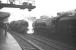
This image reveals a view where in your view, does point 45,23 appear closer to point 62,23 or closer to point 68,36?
point 62,23

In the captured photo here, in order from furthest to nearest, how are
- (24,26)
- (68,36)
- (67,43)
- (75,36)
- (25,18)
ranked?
(25,18), (24,26), (67,43), (68,36), (75,36)

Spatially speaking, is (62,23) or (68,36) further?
(62,23)

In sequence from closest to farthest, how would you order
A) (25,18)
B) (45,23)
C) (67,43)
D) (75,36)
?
(75,36) → (67,43) → (45,23) → (25,18)

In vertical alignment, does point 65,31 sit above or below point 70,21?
below

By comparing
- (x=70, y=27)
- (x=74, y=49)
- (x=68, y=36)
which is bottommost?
(x=74, y=49)

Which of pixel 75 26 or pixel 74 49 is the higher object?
pixel 75 26

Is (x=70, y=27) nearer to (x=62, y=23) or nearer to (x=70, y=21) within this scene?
(x=70, y=21)

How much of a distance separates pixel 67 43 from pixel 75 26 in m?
2.27

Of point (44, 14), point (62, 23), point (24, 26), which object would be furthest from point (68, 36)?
point (24, 26)

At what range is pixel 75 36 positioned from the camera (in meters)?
9.90

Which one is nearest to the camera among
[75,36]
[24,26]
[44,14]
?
[75,36]

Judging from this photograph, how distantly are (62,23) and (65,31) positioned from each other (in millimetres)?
915

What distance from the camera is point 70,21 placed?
10492 millimetres

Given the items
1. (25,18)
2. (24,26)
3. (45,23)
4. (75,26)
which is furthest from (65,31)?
(25,18)
